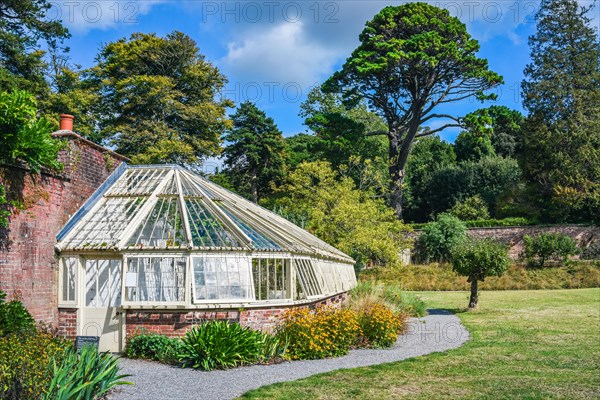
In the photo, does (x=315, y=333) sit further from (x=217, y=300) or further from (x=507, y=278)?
(x=507, y=278)

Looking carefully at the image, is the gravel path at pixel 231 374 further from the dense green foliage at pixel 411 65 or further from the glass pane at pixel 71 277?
the dense green foliage at pixel 411 65

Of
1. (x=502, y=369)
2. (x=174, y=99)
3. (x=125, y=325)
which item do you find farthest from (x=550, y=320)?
(x=174, y=99)

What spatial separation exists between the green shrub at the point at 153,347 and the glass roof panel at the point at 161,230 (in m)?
1.98

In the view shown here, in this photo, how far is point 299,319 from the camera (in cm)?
1252

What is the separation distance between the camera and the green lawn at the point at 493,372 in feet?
29.9

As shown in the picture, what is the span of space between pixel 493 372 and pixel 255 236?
598cm

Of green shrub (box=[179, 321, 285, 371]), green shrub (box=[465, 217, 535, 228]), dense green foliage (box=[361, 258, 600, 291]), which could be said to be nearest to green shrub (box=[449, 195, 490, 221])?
green shrub (box=[465, 217, 535, 228])

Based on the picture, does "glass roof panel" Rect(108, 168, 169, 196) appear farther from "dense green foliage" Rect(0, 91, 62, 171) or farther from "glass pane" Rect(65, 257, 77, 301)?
"dense green foliage" Rect(0, 91, 62, 171)

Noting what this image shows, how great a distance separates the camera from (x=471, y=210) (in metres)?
45.1

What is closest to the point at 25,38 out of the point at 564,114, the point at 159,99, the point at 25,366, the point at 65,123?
the point at 159,99

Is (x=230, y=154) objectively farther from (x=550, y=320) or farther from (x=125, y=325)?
(x=125, y=325)

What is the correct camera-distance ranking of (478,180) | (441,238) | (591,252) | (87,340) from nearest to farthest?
1. (87,340)
2. (591,252)
3. (441,238)
4. (478,180)

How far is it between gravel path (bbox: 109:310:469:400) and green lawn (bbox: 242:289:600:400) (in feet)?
1.50

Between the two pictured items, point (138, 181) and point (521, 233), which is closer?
point (138, 181)
